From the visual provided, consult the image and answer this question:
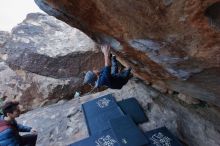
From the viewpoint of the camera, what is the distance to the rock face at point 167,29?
5.69 ft

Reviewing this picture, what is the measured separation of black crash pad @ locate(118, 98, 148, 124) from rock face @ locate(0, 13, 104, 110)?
204cm

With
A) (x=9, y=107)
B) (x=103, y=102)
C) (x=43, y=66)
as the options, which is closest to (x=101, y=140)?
(x=103, y=102)

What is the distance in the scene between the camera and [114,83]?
4500 mm

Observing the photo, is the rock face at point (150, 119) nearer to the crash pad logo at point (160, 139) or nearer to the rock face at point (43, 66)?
the crash pad logo at point (160, 139)

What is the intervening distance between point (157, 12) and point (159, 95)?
3118 millimetres

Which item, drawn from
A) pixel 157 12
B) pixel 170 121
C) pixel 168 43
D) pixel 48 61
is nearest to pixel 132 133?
pixel 170 121

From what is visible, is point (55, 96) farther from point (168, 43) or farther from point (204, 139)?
point (168, 43)

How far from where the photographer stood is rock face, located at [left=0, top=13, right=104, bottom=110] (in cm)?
659

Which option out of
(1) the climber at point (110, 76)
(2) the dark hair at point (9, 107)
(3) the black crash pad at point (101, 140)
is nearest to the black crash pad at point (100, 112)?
Answer: (3) the black crash pad at point (101, 140)

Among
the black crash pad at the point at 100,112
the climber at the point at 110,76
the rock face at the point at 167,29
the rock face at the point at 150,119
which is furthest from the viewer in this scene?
the black crash pad at the point at 100,112

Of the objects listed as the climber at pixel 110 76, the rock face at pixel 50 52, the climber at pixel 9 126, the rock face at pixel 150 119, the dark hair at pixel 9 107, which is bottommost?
the rock face at pixel 150 119

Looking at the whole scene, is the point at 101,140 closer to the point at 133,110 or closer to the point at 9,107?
the point at 133,110

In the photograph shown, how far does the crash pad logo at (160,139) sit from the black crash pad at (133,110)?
1.91 ft

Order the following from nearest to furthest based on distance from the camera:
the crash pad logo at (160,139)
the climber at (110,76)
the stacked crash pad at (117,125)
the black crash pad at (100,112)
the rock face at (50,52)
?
the crash pad logo at (160,139) < the stacked crash pad at (117,125) < the climber at (110,76) < the black crash pad at (100,112) < the rock face at (50,52)
